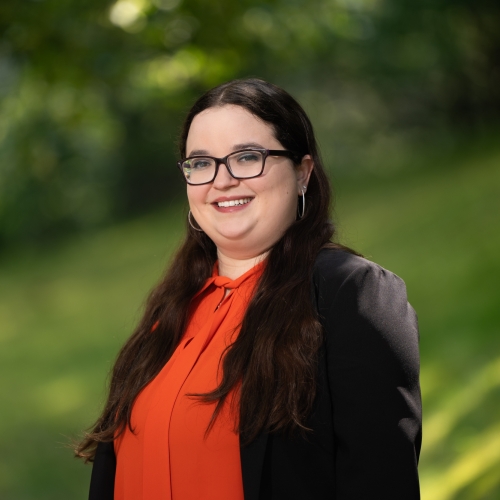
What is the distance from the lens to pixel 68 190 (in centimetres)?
1238

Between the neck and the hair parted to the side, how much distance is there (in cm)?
6

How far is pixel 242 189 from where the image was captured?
2066 mm

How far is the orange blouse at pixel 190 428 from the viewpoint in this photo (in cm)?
189

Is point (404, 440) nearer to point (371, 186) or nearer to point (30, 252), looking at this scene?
point (371, 186)

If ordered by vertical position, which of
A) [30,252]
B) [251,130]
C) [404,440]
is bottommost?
[30,252]

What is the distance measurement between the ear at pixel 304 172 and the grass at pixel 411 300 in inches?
34.0

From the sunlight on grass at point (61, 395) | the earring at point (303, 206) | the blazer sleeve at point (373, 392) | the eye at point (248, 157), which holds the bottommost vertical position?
the sunlight on grass at point (61, 395)

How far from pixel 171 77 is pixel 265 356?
462 cm

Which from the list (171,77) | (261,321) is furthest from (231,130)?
(171,77)

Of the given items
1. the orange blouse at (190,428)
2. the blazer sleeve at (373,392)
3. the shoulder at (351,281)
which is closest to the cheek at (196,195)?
the orange blouse at (190,428)

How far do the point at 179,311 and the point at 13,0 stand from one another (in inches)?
129

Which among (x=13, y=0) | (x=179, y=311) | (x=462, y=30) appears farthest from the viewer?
(x=462, y=30)

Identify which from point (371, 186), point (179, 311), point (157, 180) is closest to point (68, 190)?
point (157, 180)

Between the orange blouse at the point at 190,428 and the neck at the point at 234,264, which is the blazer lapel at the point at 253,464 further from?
the neck at the point at 234,264
